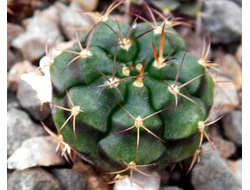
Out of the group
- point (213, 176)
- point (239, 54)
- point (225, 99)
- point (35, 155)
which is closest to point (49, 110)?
point (35, 155)

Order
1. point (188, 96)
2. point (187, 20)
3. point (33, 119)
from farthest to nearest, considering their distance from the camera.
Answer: point (187, 20) → point (33, 119) → point (188, 96)

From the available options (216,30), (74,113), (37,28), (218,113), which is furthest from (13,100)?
(216,30)

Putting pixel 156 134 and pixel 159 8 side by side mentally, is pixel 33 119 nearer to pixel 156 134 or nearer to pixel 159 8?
pixel 156 134

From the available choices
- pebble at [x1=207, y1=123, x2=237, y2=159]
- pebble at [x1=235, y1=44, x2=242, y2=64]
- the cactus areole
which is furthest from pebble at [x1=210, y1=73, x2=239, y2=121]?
the cactus areole

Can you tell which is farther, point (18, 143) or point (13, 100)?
point (13, 100)

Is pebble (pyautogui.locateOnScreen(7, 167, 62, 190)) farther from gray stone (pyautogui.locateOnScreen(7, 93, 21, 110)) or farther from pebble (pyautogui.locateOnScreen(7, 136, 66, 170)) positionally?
gray stone (pyautogui.locateOnScreen(7, 93, 21, 110))

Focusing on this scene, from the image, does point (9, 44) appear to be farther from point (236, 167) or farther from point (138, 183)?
point (236, 167)
